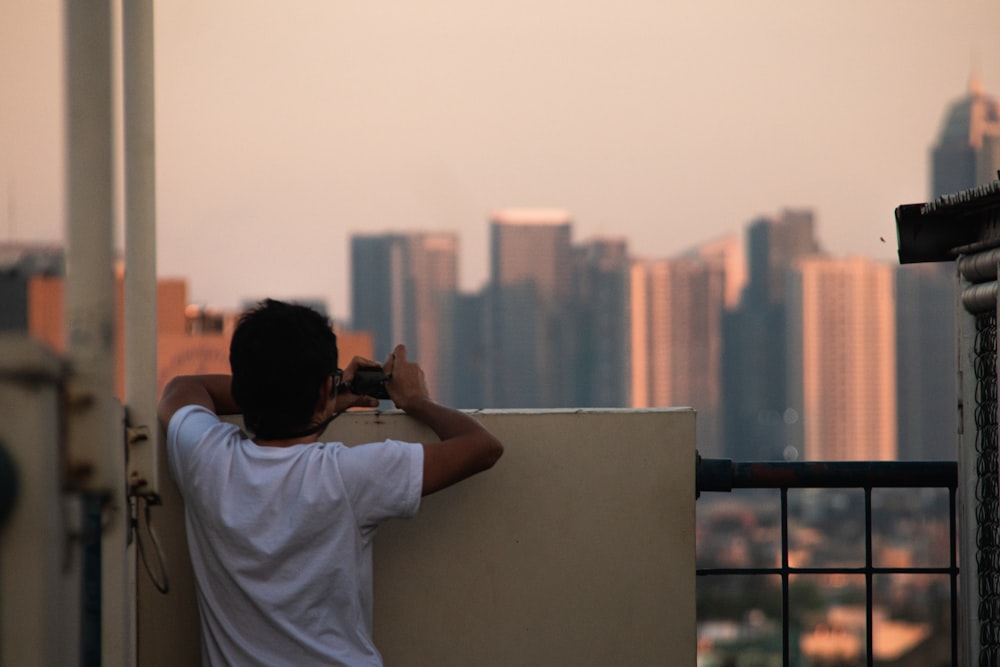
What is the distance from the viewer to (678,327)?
7781cm

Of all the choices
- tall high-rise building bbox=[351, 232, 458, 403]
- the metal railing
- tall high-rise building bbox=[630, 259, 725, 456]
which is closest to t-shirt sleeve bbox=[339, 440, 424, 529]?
the metal railing

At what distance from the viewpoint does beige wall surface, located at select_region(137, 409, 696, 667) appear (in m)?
2.68

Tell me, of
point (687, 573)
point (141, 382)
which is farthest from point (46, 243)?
point (687, 573)

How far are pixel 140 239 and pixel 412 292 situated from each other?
6776 cm

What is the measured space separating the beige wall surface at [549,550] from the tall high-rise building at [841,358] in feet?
246

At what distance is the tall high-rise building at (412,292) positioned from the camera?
6744 centimetres

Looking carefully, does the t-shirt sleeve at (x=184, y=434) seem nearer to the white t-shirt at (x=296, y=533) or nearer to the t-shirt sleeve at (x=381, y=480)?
the white t-shirt at (x=296, y=533)

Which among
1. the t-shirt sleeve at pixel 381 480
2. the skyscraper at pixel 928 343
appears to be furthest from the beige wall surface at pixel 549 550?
the skyscraper at pixel 928 343

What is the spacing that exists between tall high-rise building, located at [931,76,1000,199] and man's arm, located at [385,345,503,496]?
58.6 metres

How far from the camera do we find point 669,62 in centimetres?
6550

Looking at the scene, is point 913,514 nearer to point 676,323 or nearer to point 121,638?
point 676,323

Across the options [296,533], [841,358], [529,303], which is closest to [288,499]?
[296,533]

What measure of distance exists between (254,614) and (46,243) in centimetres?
82

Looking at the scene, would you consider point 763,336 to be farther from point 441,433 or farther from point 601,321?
point 441,433
